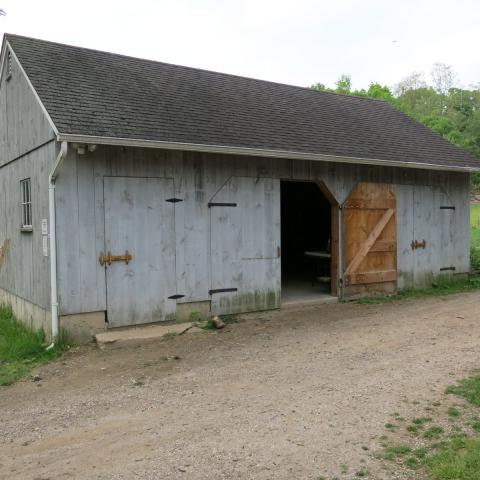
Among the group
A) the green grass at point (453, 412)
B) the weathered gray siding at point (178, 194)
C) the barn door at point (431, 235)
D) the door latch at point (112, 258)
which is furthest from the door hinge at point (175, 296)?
the barn door at point (431, 235)

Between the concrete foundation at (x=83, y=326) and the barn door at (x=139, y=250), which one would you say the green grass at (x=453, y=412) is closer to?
the barn door at (x=139, y=250)

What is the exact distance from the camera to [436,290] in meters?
11.3

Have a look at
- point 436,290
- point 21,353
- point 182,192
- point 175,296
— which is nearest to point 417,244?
point 436,290

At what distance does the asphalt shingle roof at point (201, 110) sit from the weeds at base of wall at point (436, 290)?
270 cm

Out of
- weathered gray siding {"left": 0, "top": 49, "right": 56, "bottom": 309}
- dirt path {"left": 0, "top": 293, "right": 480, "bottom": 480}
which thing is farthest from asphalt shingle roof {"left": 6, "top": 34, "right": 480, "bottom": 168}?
dirt path {"left": 0, "top": 293, "right": 480, "bottom": 480}

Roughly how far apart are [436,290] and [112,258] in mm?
7254

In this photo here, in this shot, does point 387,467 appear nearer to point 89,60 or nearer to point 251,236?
point 251,236

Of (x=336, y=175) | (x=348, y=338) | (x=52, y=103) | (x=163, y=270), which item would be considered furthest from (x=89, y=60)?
(x=348, y=338)

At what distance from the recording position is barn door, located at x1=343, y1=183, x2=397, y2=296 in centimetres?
1019

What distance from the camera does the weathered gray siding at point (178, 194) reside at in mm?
7211

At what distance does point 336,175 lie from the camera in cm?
1004

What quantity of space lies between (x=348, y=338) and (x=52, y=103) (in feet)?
17.3

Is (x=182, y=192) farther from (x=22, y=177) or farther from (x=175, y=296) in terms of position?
(x=22, y=177)

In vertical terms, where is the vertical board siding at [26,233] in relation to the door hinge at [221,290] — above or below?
above
